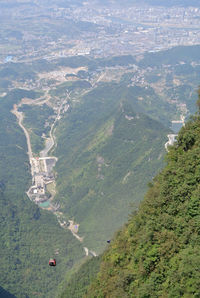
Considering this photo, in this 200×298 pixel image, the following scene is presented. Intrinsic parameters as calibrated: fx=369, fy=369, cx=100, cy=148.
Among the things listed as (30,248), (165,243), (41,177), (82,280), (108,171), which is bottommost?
(41,177)

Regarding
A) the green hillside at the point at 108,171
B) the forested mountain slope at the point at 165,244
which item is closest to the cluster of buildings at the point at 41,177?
the green hillside at the point at 108,171

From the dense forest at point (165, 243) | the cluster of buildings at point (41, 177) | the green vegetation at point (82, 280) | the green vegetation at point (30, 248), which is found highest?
the dense forest at point (165, 243)

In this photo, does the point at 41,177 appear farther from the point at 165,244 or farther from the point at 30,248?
the point at 165,244

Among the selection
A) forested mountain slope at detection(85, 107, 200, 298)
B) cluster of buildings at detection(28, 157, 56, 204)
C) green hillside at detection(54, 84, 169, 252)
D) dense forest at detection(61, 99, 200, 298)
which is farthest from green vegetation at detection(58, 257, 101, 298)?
cluster of buildings at detection(28, 157, 56, 204)

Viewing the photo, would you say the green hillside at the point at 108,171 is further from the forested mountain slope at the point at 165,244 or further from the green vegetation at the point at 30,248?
the forested mountain slope at the point at 165,244

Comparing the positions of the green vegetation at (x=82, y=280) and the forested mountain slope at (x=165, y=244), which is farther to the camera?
the green vegetation at (x=82, y=280)

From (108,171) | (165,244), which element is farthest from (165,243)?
(108,171)

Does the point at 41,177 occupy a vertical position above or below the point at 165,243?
below
